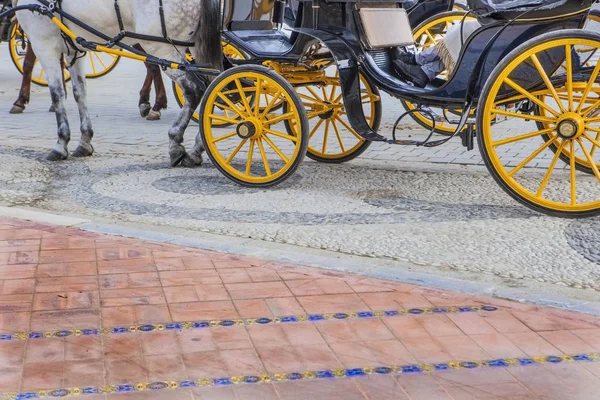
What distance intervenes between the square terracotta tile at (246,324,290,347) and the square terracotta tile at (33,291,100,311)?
77 cm

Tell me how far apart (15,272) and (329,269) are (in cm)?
153

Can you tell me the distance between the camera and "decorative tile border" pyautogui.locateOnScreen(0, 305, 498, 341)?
3877mm

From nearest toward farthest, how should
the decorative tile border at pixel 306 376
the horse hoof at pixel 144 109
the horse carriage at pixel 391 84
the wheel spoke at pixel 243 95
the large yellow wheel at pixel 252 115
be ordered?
1. the decorative tile border at pixel 306 376
2. the horse carriage at pixel 391 84
3. the large yellow wheel at pixel 252 115
4. the wheel spoke at pixel 243 95
5. the horse hoof at pixel 144 109

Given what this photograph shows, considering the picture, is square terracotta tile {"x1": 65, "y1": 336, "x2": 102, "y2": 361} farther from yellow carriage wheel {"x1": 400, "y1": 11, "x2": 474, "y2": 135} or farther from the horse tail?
yellow carriage wheel {"x1": 400, "y1": 11, "x2": 474, "y2": 135}

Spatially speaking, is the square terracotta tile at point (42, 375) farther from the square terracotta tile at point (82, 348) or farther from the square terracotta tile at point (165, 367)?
the square terracotta tile at point (165, 367)

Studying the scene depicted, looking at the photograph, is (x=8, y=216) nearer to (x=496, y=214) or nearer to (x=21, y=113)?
(x=496, y=214)

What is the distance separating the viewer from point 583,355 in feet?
12.0

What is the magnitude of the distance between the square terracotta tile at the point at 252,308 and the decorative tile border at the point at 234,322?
48 mm

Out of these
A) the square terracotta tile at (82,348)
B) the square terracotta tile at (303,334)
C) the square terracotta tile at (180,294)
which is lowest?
the square terracotta tile at (180,294)

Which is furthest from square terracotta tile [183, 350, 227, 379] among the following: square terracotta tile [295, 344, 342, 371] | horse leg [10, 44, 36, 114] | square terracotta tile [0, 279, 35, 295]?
horse leg [10, 44, 36, 114]

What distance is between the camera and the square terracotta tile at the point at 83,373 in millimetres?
3396

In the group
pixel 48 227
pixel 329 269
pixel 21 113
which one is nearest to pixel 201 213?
pixel 48 227

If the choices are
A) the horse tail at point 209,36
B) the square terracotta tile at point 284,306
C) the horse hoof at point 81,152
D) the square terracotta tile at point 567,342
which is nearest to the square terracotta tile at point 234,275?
the square terracotta tile at point 284,306

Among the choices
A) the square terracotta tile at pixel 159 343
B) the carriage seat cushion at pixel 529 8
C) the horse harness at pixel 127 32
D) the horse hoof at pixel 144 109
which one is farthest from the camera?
the horse hoof at pixel 144 109
